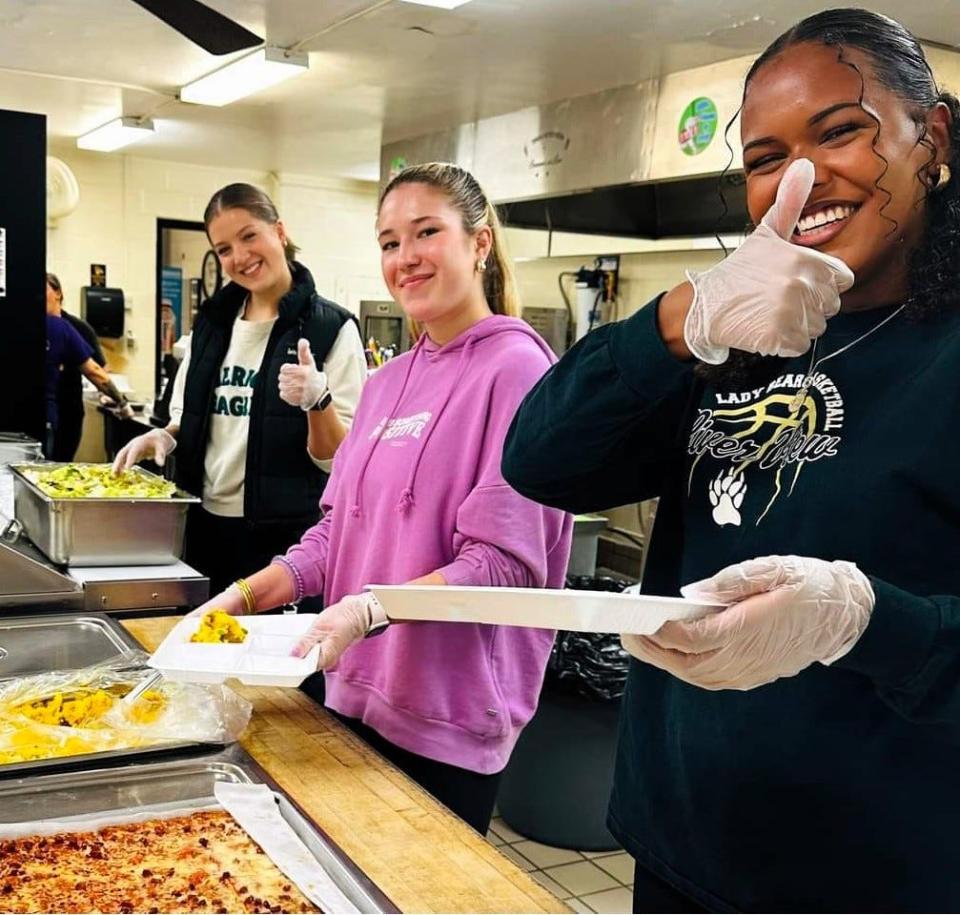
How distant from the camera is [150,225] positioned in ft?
26.0

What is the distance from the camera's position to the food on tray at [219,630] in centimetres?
148

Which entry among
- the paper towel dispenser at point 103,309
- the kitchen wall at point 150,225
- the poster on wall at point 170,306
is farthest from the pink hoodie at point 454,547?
the poster on wall at point 170,306

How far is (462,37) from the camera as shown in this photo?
4070 mm

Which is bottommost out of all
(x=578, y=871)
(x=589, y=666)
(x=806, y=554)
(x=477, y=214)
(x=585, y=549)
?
(x=578, y=871)

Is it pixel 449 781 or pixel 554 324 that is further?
pixel 554 324

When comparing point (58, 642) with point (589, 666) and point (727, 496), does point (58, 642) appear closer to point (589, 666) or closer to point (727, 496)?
point (727, 496)

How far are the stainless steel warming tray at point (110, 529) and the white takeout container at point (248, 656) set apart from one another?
738 mm

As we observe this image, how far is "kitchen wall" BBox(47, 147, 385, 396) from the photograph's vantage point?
7691 millimetres

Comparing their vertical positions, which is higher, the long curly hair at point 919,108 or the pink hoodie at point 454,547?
the long curly hair at point 919,108

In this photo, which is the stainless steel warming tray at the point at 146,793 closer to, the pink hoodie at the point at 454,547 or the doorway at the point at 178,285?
the pink hoodie at the point at 454,547

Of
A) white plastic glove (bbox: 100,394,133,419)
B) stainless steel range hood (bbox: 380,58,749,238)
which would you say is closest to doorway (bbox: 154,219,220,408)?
white plastic glove (bbox: 100,394,133,419)

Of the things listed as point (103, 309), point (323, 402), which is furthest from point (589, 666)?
point (103, 309)

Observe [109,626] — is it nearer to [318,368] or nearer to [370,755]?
[370,755]

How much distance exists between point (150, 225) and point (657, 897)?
7.73 m
